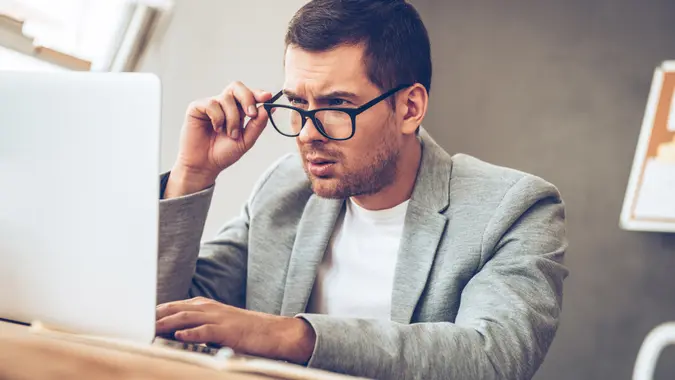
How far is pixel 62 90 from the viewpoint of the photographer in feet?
2.39

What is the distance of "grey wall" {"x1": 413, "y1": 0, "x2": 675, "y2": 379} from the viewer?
2.18 m

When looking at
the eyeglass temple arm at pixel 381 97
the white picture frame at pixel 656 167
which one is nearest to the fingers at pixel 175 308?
the eyeglass temple arm at pixel 381 97

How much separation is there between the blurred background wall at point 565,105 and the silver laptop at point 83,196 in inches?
50.3

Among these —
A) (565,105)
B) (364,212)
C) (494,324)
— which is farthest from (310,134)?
(565,105)

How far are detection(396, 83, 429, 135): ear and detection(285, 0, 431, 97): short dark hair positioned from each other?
1.1 inches

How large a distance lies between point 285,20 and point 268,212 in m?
0.95

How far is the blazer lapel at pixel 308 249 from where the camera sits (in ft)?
4.28

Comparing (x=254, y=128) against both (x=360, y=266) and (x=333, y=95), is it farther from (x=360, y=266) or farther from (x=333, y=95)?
(x=360, y=266)

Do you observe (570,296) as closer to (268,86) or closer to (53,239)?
(268,86)

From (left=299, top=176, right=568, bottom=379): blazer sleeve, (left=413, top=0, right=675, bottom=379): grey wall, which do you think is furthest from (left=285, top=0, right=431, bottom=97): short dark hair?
(left=413, top=0, right=675, bottom=379): grey wall

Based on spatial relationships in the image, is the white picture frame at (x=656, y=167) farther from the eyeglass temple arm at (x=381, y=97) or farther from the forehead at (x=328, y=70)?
the forehead at (x=328, y=70)

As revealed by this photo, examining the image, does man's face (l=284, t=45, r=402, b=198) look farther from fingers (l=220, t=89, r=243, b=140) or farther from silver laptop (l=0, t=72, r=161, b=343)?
silver laptop (l=0, t=72, r=161, b=343)

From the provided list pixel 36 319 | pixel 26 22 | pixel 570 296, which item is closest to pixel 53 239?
pixel 36 319

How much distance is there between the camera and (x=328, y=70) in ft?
4.11
